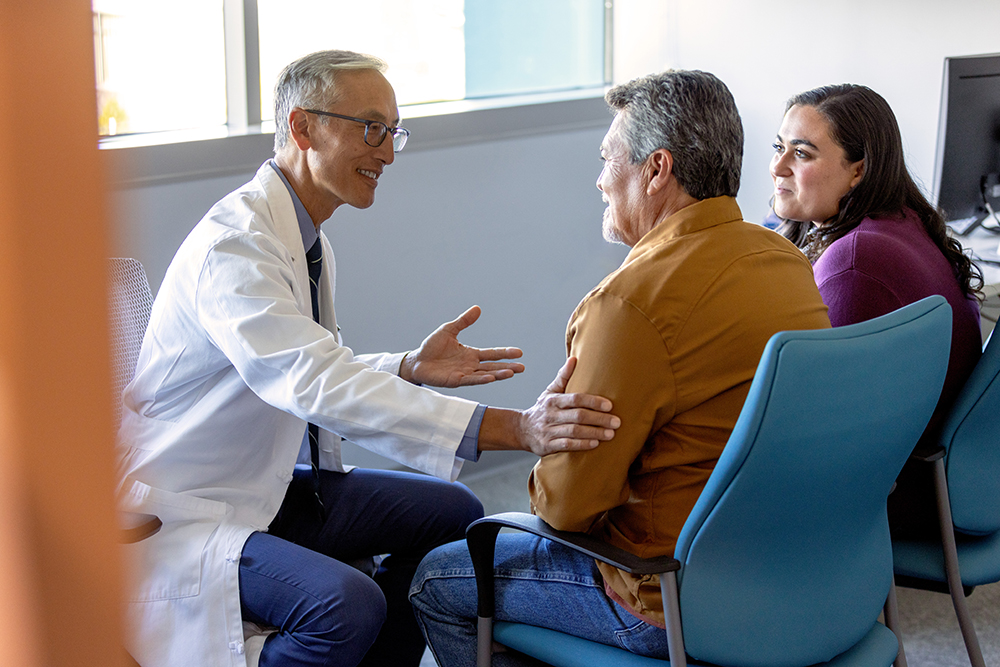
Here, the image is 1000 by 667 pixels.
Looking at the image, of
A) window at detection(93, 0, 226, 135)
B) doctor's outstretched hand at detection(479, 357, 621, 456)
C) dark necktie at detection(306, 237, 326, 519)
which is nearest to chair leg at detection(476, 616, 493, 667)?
doctor's outstretched hand at detection(479, 357, 621, 456)

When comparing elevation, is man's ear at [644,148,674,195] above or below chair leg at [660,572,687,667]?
above

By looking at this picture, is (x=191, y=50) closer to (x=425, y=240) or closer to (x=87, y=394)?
(x=425, y=240)

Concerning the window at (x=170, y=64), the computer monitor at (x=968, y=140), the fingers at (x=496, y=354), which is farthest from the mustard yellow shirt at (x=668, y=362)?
the computer monitor at (x=968, y=140)

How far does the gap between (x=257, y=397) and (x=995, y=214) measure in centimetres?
264

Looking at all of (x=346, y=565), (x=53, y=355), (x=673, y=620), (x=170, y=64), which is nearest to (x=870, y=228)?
(x=673, y=620)

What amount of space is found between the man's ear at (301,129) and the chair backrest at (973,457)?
1.30 meters

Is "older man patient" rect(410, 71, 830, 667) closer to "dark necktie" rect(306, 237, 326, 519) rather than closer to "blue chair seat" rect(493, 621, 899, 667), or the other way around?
"blue chair seat" rect(493, 621, 899, 667)

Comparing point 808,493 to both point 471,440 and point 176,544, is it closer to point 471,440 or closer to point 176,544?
point 471,440

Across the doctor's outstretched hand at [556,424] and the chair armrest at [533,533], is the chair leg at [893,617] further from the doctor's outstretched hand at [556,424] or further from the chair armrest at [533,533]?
the doctor's outstretched hand at [556,424]

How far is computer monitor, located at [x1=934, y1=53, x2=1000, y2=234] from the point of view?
2.89 m

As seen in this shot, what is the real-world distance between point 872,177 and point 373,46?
1.86 metres

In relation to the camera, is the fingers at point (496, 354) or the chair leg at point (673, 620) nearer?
the chair leg at point (673, 620)

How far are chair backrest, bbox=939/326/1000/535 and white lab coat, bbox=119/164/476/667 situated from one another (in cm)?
89

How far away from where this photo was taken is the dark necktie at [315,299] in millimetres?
1759
